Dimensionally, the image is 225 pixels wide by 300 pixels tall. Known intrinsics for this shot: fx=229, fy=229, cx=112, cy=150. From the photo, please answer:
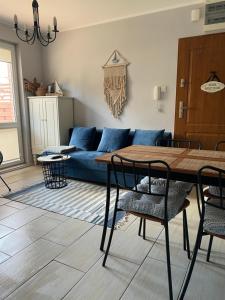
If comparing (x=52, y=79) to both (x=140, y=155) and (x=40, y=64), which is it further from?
(x=140, y=155)

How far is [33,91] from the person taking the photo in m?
4.52

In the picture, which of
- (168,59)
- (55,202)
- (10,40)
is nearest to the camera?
(55,202)

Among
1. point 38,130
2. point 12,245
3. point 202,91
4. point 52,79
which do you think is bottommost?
point 12,245

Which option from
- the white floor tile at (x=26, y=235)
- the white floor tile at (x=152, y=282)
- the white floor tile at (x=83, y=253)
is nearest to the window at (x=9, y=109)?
the white floor tile at (x=26, y=235)

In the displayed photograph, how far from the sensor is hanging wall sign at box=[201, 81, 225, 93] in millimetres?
3132

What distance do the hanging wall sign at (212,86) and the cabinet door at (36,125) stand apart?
2846mm

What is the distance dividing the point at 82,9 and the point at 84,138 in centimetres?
198

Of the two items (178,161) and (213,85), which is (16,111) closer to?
(213,85)

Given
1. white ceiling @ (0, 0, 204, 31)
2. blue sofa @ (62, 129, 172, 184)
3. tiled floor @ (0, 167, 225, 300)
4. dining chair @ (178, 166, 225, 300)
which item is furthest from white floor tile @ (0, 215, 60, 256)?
white ceiling @ (0, 0, 204, 31)

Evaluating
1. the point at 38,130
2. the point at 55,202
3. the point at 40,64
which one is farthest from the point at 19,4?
the point at 55,202

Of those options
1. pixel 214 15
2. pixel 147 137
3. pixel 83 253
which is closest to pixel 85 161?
pixel 147 137

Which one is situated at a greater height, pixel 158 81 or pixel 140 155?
pixel 158 81

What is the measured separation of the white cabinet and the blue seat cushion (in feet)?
2.55

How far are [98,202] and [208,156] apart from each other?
1.53 m
